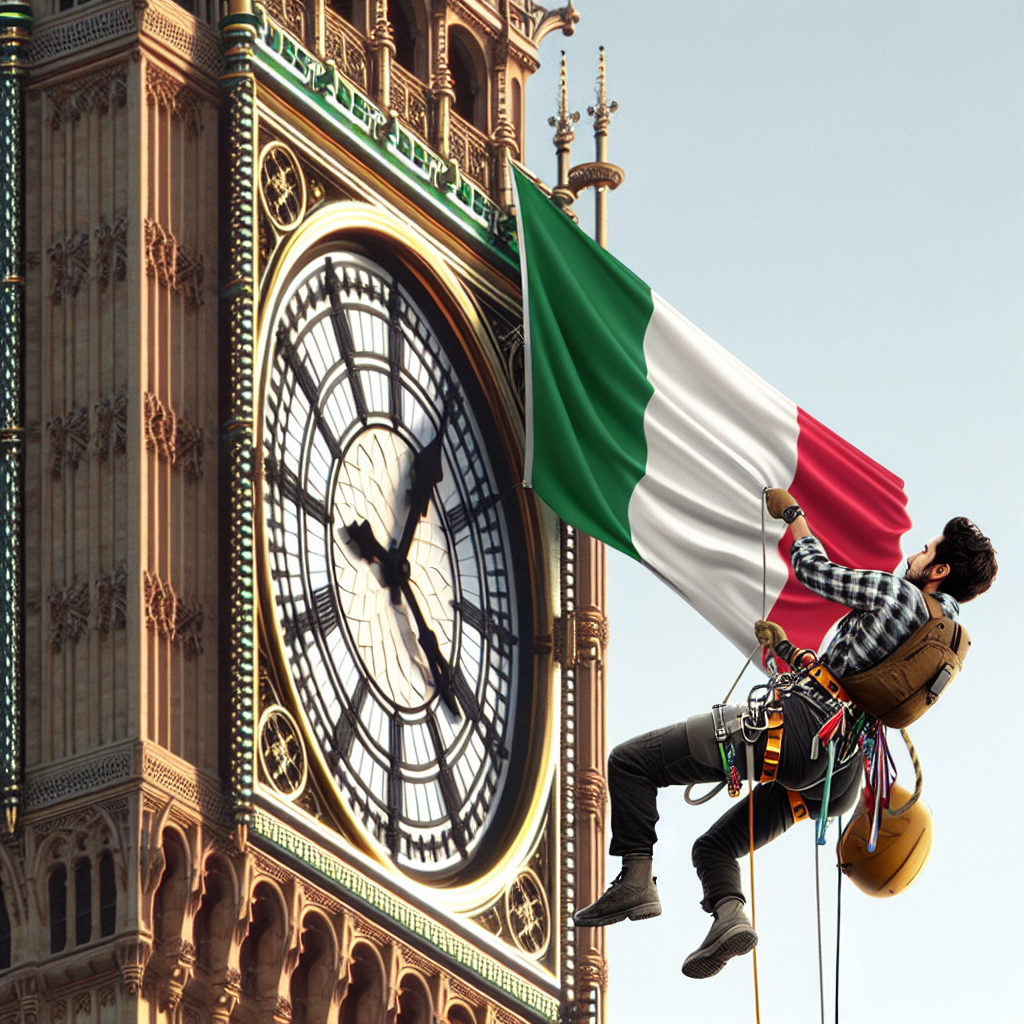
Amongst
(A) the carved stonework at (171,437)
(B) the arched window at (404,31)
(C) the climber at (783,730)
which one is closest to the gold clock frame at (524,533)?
(A) the carved stonework at (171,437)

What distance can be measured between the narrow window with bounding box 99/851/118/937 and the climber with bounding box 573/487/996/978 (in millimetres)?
7950

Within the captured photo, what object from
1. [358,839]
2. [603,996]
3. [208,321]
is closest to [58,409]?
[208,321]

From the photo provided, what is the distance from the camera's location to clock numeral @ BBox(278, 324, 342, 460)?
1061 inches

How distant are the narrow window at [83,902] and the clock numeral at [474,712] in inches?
171

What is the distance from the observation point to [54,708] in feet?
82.3

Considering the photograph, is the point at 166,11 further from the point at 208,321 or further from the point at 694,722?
the point at 694,722

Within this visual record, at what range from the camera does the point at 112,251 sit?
85.6 feet

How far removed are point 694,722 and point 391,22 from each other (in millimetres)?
14739

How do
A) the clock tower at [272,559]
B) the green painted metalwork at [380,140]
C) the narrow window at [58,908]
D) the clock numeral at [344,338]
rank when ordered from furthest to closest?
the clock numeral at [344,338]
the green painted metalwork at [380,140]
the clock tower at [272,559]
the narrow window at [58,908]

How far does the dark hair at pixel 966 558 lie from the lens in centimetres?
1664

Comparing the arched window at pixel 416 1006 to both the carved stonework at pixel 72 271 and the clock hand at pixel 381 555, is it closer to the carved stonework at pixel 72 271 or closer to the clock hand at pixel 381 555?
the clock hand at pixel 381 555

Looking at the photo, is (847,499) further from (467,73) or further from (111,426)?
(111,426)

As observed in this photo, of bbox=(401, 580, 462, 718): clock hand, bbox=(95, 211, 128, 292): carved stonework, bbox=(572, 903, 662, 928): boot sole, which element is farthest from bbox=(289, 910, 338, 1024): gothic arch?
bbox=(572, 903, 662, 928): boot sole

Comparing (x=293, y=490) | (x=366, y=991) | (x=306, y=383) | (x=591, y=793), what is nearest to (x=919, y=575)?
(x=366, y=991)
